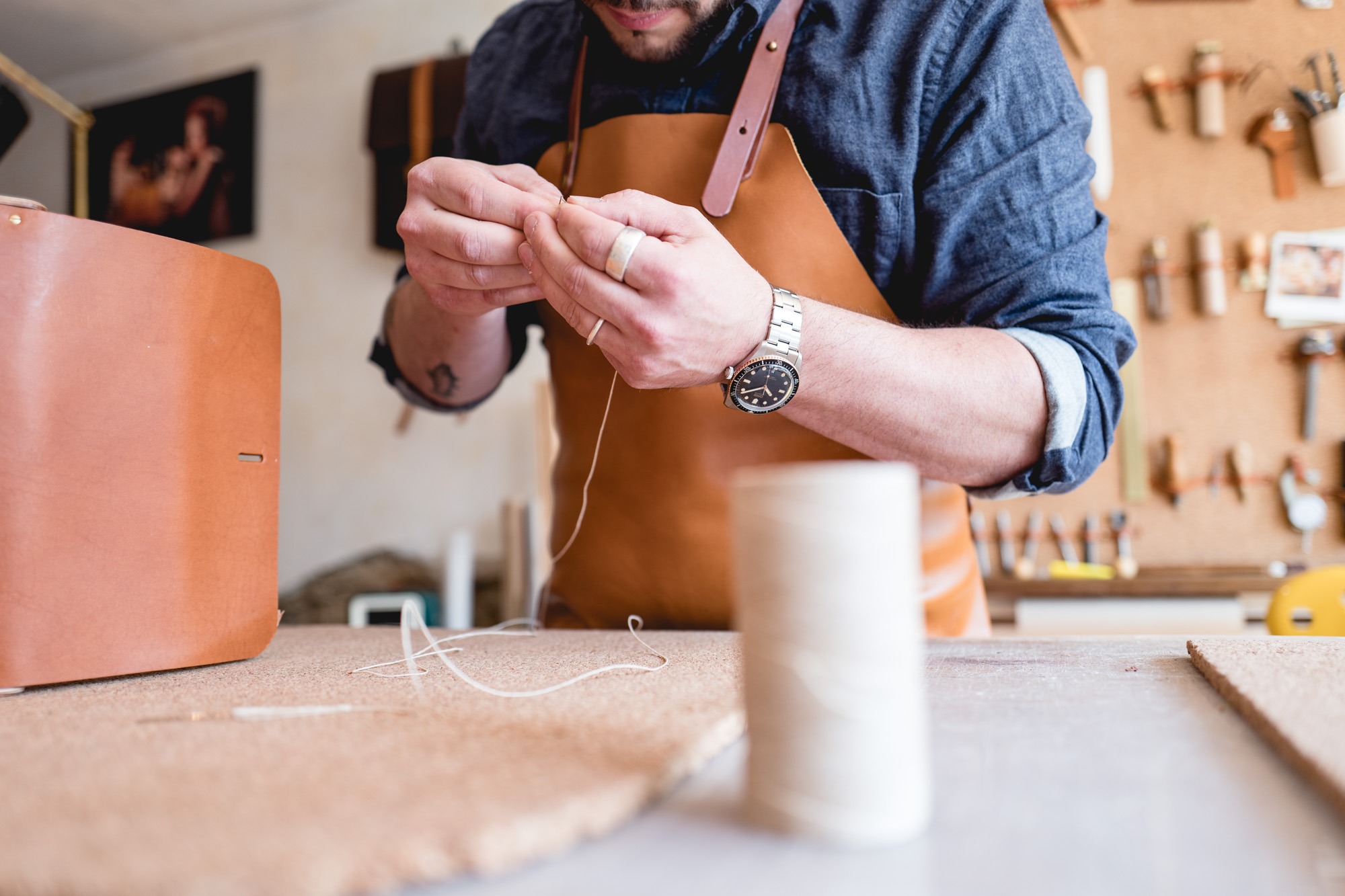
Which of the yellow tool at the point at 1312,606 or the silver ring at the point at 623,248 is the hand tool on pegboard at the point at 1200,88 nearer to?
the yellow tool at the point at 1312,606

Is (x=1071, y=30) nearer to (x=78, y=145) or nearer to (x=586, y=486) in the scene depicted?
(x=586, y=486)

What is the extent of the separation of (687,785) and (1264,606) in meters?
2.13

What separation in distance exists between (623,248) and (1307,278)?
214 cm

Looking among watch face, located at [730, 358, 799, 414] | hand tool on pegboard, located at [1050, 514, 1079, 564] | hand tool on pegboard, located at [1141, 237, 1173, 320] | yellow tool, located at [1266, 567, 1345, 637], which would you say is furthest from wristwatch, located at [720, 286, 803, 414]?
hand tool on pegboard, located at [1141, 237, 1173, 320]

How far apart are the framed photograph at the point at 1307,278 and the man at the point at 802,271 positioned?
1579mm

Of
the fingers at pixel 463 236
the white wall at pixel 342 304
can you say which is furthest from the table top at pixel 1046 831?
the white wall at pixel 342 304

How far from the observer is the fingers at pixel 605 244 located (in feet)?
2.07

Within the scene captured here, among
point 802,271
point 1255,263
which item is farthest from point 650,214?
point 1255,263

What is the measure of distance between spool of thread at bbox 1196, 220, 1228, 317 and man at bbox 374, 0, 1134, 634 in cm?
149

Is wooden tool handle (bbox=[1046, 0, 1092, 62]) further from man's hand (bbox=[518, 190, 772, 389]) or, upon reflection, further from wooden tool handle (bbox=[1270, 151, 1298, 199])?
man's hand (bbox=[518, 190, 772, 389])

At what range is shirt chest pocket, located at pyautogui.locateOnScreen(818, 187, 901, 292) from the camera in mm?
917

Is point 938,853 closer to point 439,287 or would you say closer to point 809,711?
point 809,711

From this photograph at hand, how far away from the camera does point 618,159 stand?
0.99m

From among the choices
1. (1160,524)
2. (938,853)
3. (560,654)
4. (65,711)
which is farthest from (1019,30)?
(1160,524)
